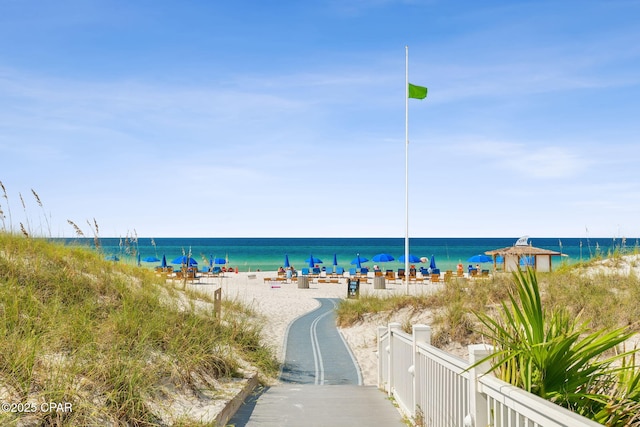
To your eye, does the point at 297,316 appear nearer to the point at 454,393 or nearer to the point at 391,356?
the point at 391,356

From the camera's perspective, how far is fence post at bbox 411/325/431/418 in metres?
6.46

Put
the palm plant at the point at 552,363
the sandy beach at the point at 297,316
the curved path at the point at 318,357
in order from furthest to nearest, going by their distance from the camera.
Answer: the sandy beach at the point at 297,316 → the curved path at the point at 318,357 → the palm plant at the point at 552,363

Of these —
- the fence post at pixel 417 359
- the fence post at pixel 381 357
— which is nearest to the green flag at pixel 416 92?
the fence post at pixel 381 357

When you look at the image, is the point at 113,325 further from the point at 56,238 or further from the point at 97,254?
the point at 56,238

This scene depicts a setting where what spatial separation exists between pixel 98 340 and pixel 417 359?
377cm

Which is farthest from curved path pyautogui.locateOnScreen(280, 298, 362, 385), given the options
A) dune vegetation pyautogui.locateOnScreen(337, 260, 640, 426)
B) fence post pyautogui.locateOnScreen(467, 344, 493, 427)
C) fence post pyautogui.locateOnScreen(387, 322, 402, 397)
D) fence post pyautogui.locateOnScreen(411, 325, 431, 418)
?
fence post pyautogui.locateOnScreen(467, 344, 493, 427)

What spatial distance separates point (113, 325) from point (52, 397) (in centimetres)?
242

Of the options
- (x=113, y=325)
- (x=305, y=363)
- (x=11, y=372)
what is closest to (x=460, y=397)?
(x=11, y=372)

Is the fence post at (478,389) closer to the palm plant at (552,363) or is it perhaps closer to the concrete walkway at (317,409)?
the palm plant at (552,363)

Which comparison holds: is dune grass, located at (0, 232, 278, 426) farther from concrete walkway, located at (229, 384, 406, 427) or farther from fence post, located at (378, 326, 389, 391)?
fence post, located at (378, 326, 389, 391)

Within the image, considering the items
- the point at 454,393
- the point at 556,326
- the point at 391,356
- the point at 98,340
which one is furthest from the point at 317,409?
the point at 556,326

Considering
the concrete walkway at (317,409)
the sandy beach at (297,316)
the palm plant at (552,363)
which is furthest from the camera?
the sandy beach at (297,316)

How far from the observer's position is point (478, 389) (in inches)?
168

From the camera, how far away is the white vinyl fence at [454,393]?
326 cm
